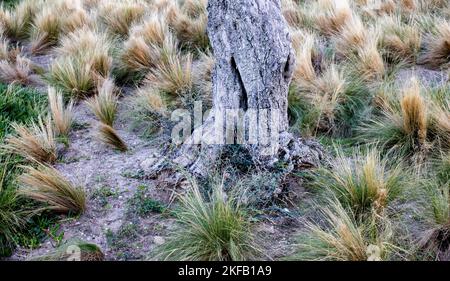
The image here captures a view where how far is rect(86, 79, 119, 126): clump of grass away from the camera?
619 cm

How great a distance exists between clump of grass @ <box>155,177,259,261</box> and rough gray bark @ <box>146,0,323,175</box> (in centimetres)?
83

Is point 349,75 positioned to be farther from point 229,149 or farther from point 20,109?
point 20,109

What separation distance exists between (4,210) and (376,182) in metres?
3.09

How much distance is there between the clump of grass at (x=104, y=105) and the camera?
6.19 metres

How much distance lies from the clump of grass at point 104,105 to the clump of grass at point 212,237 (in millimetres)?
2690

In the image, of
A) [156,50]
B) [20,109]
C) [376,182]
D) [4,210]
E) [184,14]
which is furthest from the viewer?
[184,14]

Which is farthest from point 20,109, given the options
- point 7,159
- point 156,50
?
point 156,50

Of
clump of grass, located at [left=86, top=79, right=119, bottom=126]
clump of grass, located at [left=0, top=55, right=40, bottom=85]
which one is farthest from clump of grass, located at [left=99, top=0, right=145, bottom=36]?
clump of grass, located at [left=86, top=79, right=119, bottom=126]

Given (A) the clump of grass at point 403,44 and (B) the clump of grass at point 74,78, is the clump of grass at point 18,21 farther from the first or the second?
(A) the clump of grass at point 403,44

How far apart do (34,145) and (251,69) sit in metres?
2.38

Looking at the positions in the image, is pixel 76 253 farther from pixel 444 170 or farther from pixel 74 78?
pixel 74 78

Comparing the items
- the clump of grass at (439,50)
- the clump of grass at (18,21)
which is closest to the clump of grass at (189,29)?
the clump of grass at (18,21)

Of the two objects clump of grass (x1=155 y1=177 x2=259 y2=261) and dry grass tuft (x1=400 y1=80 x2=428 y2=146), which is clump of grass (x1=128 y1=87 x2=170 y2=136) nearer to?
clump of grass (x1=155 y1=177 x2=259 y2=261)

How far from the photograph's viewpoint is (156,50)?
7.50m
